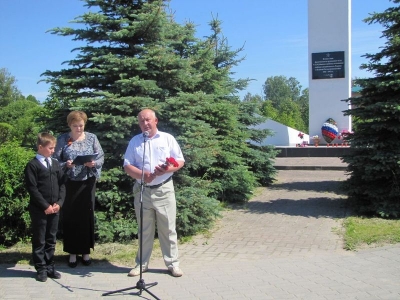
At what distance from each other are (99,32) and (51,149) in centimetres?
284

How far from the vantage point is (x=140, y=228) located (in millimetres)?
4945

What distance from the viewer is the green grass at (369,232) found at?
20.7 feet

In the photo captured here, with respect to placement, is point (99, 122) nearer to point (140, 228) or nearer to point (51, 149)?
point (51, 149)

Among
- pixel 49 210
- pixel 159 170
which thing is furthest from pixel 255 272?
pixel 49 210

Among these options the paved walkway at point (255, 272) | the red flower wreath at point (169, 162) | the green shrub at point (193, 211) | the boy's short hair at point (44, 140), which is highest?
the boy's short hair at point (44, 140)

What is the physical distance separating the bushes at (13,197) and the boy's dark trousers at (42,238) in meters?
1.23

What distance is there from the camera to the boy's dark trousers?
4.96 m

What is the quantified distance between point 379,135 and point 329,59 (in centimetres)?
1617

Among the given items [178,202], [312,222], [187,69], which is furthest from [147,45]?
[312,222]

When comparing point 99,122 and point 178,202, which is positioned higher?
point 99,122

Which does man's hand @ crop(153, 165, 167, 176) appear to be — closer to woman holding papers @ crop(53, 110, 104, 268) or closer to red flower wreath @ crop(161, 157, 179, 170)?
red flower wreath @ crop(161, 157, 179, 170)

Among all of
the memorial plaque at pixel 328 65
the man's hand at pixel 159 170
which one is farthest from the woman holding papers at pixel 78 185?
the memorial plaque at pixel 328 65

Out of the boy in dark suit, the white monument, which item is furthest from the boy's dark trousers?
the white monument

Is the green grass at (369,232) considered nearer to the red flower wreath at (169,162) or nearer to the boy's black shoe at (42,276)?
the red flower wreath at (169,162)
